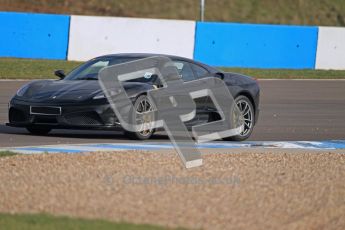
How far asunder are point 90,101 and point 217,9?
106 ft

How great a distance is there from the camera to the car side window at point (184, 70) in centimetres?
1412

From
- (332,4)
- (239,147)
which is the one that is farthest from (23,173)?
(332,4)

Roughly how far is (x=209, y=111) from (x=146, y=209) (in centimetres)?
597

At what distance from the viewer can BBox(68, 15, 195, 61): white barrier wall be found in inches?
1163

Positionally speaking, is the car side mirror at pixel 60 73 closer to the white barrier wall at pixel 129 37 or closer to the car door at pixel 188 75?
the car door at pixel 188 75

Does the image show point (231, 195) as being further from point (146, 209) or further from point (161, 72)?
point (161, 72)

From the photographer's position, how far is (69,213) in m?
8.03

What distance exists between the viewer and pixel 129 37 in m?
29.8

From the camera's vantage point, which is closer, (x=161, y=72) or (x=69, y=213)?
(x=69, y=213)

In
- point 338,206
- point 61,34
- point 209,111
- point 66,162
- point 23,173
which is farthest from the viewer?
point 61,34

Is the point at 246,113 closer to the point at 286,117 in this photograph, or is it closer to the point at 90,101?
the point at 90,101

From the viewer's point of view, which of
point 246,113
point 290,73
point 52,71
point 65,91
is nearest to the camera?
point 65,91

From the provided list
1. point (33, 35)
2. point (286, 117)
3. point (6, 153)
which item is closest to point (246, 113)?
point (286, 117)

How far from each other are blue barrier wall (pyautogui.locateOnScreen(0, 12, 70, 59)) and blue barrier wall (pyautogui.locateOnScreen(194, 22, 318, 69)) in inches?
164
